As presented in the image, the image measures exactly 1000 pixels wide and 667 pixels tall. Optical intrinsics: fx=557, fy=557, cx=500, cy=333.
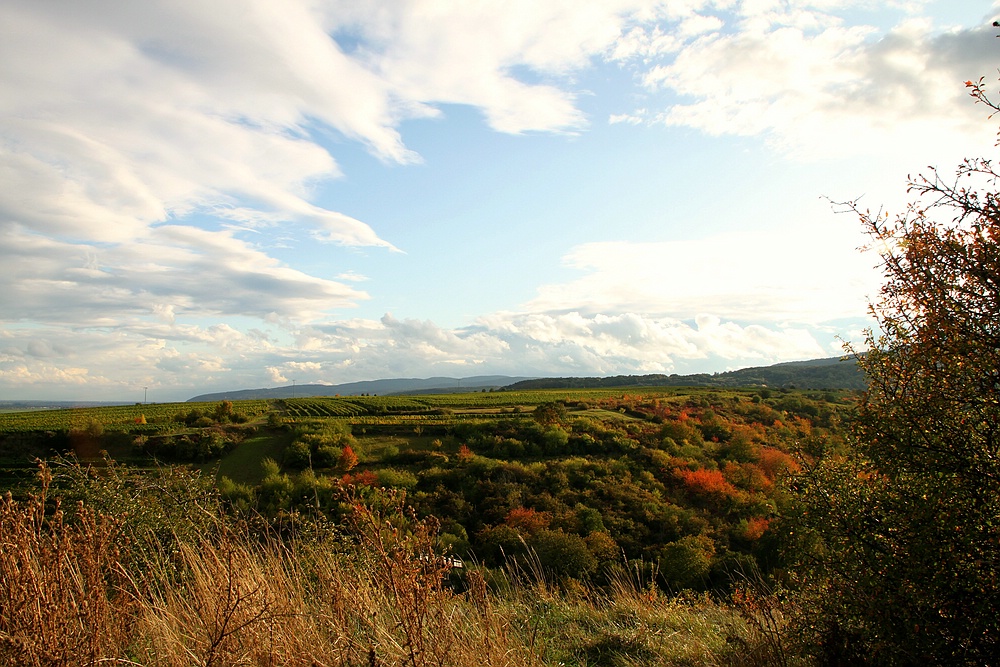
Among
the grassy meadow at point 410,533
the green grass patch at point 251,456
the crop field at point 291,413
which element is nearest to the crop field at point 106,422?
the crop field at point 291,413

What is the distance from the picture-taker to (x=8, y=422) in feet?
181

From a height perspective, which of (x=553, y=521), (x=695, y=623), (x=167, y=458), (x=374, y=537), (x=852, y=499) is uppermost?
(x=374, y=537)

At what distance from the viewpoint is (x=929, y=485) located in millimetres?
5234

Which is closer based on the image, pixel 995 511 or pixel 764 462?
pixel 995 511

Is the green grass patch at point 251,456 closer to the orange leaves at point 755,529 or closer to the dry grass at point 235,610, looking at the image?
the orange leaves at point 755,529

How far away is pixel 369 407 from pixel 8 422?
3864 centimetres

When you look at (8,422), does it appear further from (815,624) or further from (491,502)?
(815,624)

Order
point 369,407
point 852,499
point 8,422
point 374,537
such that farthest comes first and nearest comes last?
point 369,407
point 8,422
point 852,499
point 374,537

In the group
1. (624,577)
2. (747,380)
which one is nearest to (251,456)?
(624,577)

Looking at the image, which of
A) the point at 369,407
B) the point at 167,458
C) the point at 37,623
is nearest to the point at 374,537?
the point at 37,623

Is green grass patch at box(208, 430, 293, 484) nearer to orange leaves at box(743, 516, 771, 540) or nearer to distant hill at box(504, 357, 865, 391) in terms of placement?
orange leaves at box(743, 516, 771, 540)

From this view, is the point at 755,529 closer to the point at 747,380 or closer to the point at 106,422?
the point at 106,422

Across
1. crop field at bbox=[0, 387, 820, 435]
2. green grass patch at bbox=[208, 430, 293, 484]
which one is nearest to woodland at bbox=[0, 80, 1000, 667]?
green grass patch at bbox=[208, 430, 293, 484]

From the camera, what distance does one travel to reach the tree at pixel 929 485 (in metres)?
4.76
